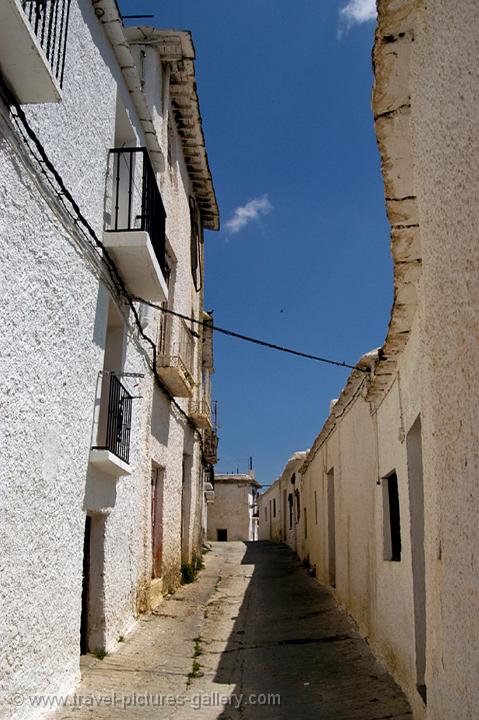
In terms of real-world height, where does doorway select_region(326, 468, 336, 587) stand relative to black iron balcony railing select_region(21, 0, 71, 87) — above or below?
below

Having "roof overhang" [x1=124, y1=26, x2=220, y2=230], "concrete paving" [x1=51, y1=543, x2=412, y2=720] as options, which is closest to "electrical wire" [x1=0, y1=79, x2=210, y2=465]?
"concrete paving" [x1=51, y1=543, x2=412, y2=720]

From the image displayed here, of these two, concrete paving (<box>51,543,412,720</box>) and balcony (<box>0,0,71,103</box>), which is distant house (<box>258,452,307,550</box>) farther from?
balcony (<box>0,0,71,103</box>)

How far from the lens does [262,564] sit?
17266mm

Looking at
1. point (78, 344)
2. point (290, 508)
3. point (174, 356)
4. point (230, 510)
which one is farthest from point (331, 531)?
point (230, 510)

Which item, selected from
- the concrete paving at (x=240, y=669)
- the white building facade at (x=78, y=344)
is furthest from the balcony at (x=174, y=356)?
the concrete paving at (x=240, y=669)

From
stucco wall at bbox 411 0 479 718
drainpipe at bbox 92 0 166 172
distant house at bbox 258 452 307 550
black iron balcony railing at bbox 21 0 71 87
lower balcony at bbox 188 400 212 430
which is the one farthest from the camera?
distant house at bbox 258 452 307 550

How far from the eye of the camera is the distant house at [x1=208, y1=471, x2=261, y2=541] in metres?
32.8

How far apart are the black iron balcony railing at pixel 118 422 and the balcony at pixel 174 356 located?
2257 mm

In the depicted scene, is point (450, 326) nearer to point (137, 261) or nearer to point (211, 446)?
point (137, 261)

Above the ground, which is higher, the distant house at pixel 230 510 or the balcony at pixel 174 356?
the balcony at pixel 174 356

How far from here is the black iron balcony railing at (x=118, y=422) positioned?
7.09 meters

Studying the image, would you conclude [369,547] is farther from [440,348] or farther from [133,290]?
[440,348]

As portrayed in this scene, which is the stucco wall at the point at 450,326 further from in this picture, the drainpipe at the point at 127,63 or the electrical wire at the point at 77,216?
the drainpipe at the point at 127,63

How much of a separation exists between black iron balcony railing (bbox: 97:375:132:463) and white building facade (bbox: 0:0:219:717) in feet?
0.08
